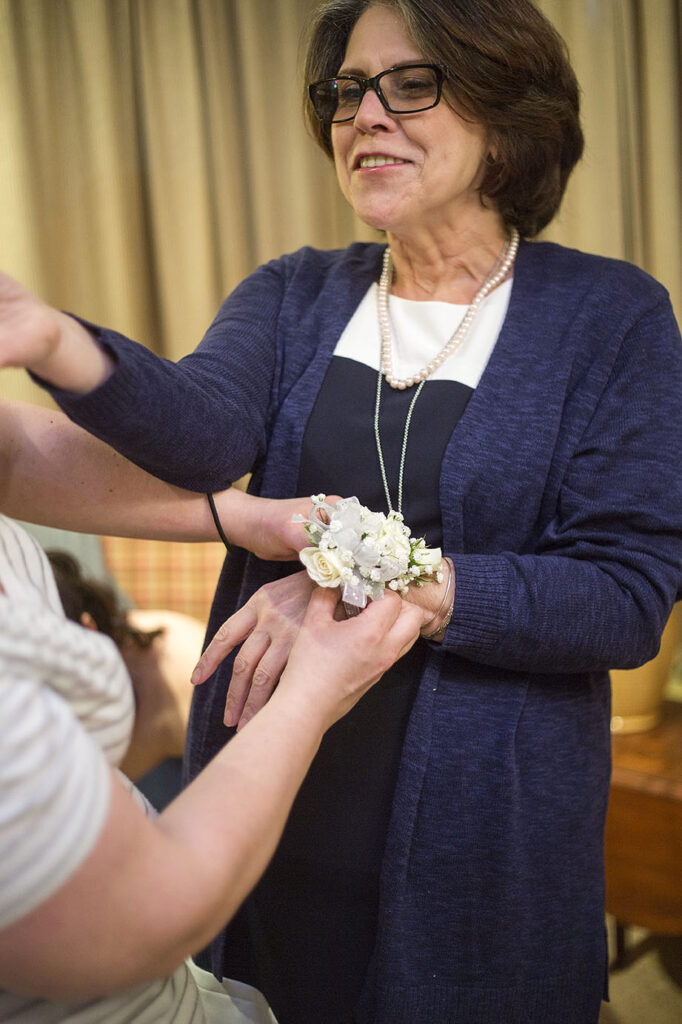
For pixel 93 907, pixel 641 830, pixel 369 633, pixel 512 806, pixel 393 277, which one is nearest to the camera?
pixel 93 907

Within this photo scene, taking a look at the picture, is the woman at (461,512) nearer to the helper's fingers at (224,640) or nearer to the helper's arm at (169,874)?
the helper's fingers at (224,640)

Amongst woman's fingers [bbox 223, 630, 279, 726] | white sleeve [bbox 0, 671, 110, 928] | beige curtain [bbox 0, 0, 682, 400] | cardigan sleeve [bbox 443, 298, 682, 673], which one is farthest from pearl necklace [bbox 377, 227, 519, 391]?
beige curtain [bbox 0, 0, 682, 400]

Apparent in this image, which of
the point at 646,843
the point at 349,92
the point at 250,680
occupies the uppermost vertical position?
the point at 349,92

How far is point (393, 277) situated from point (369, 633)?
2.42 ft

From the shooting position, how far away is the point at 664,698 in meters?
2.40

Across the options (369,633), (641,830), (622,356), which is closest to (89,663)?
(369,633)

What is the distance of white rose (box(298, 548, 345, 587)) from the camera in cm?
95

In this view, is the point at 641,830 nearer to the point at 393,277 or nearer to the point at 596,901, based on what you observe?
the point at 596,901

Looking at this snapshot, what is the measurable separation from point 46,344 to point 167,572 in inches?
84.6

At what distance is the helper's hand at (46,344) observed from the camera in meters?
0.79

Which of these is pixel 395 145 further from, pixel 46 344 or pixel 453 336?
pixel 46 344

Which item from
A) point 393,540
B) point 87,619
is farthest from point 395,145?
point 87,619

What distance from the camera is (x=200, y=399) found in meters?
1.11

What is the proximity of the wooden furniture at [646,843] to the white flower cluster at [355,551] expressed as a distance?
1396mm
